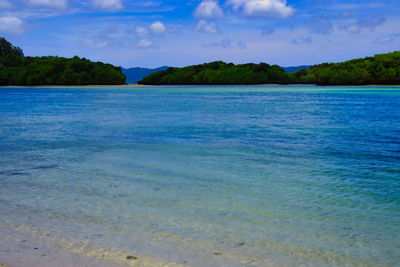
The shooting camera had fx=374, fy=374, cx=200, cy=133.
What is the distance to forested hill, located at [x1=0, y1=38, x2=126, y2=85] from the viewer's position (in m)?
141

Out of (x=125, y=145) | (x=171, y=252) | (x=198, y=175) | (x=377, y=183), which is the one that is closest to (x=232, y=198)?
(x=198, y=175)

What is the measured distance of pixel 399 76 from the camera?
12675 cm

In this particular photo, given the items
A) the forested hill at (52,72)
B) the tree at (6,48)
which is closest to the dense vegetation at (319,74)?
the forested hill at (52,72)

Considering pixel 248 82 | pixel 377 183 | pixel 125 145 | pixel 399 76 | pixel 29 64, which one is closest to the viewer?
pixel 377 183

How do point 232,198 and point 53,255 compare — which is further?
point 232,198

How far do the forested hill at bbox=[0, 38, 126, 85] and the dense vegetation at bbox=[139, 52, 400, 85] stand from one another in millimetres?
50530

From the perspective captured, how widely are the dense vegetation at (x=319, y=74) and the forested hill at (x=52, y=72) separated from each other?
5053 cm

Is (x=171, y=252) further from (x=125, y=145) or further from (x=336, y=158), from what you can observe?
(x=125, y=145)

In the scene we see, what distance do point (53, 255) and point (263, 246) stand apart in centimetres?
244

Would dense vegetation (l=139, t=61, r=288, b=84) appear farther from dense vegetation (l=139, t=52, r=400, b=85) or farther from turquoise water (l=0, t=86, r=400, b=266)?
turquoise water (l=0, t=86, r=400, b=266)

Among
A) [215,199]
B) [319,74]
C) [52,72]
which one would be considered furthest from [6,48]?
[215,199]

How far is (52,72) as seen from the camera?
14425 cm

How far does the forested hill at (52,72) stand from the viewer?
14088 centimetres

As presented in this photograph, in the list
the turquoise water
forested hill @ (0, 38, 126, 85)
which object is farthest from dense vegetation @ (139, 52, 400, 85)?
the turquoise water
